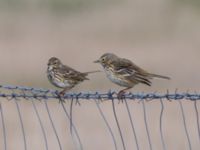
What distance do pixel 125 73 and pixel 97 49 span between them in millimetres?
8961

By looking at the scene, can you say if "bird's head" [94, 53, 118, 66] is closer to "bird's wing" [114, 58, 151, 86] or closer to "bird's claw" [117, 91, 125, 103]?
"bird's wing" [114, 58, 151, 86]

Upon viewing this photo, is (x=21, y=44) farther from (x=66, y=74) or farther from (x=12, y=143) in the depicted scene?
(x=66, y=74)

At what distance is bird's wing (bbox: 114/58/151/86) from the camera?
1158cm

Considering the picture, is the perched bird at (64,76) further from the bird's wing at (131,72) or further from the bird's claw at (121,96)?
the bird's claw at (121,96)

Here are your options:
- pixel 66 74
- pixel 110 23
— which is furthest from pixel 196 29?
pixel 66 74

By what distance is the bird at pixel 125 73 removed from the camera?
11609mm

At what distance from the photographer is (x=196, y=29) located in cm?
2361

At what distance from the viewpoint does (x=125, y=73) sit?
11.8 m

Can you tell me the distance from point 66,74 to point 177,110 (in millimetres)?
3491

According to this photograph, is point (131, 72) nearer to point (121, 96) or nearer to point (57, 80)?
point (57, 80)

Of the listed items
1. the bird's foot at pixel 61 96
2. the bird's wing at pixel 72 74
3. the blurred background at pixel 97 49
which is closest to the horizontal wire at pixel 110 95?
the bird's foot at pixel 61 96

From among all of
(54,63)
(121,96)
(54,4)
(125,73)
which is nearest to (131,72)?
(125,73)

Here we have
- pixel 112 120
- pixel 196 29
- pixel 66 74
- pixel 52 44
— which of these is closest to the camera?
pixel 66 74

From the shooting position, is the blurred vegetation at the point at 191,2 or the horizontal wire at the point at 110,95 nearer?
the horizontal wire at the point at 110,95
